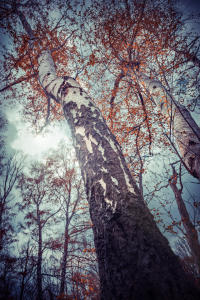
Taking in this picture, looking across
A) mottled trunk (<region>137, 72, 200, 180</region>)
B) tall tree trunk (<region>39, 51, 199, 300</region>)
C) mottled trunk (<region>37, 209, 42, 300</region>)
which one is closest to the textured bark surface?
mottled trunk (<region>37, 209, 42, 300</region>)

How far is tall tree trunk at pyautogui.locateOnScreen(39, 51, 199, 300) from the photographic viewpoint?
575mm

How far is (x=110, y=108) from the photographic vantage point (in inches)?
205

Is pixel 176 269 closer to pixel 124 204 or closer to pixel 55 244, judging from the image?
pixel 124 204

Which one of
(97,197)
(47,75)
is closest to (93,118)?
(97,197)

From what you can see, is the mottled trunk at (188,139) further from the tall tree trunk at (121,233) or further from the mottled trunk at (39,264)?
the mottled trunk at (39,264)

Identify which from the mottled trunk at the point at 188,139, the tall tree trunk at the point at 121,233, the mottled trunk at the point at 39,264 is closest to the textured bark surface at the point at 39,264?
the mottled trunk at the point at 39,264

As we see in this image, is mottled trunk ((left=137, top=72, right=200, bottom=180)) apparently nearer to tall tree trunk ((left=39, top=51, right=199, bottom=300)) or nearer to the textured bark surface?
tall tree trunk ((left=39, top=51, right=199, bottom=300))

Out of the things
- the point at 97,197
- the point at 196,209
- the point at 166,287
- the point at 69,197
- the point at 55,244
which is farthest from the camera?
the point at 69,197

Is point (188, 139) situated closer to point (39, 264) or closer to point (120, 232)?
point (120, 232)

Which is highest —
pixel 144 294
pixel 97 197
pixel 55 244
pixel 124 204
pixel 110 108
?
pixel 110 108

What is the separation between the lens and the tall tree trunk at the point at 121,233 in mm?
575

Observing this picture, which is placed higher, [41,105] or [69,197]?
[41,105]

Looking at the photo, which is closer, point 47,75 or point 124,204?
point 124,204

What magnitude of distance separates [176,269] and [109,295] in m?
0.38
